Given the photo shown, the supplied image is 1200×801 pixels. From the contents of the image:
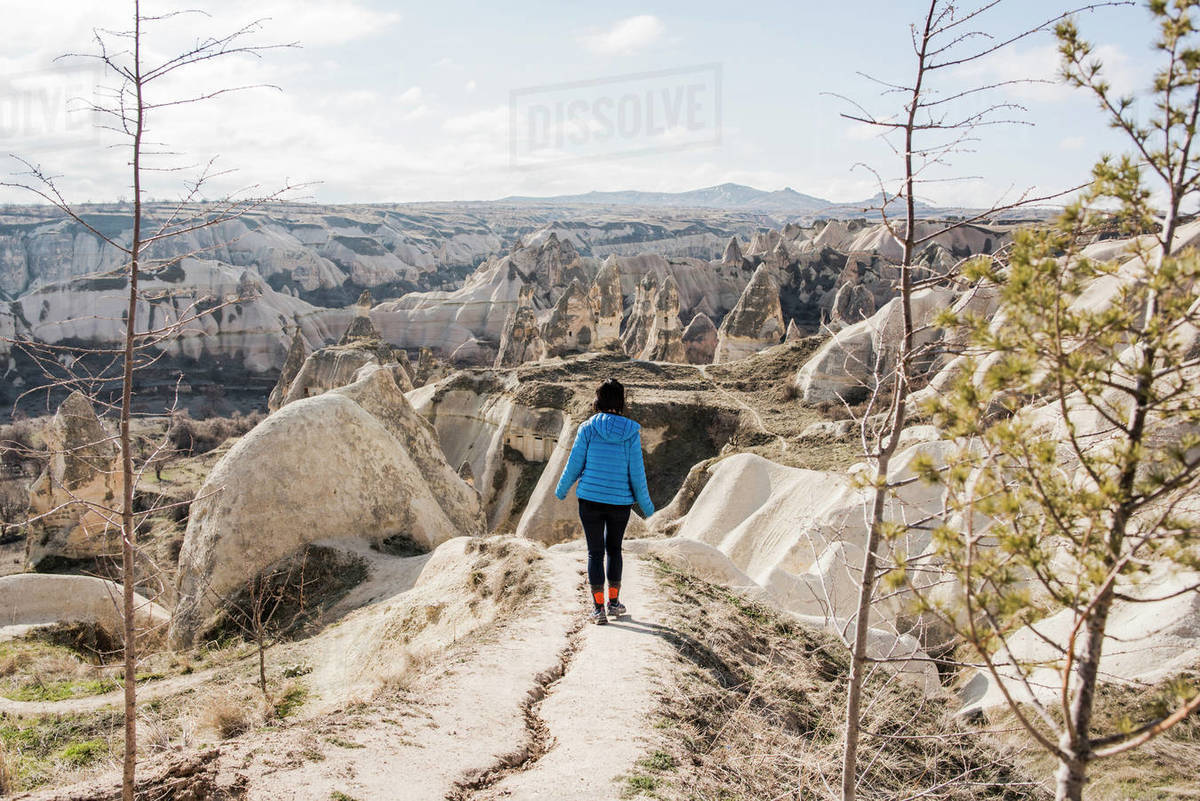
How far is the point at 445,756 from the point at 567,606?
229 centimetres

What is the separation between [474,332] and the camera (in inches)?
2222

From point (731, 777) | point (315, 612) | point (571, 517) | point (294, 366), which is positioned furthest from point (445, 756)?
point (294, 366)

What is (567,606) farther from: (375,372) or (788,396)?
(788,396)

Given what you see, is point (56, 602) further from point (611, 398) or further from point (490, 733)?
point (490, 733)

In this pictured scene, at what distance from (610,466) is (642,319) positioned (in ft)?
124

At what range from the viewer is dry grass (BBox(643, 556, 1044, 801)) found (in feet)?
12.9

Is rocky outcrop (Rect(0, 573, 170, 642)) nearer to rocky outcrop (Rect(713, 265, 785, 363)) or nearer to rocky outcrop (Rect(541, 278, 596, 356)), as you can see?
rocky outcrop (Rect(541, 278, 596, 356))

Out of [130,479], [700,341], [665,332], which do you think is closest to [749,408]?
[665,332]

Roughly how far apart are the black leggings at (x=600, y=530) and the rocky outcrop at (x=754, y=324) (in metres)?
30.9

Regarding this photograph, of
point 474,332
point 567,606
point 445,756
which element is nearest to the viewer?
point 445,756

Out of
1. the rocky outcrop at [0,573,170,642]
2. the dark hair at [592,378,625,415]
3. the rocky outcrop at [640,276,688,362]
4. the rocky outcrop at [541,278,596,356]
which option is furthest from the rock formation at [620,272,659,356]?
the dark hair at [592,378,625,415]

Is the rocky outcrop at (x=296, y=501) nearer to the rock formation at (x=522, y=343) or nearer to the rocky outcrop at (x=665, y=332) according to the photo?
the rock formation at (x=522, y=343)

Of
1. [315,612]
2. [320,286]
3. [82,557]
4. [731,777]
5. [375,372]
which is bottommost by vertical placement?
[82,557]

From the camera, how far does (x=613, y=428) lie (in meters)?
5.37
